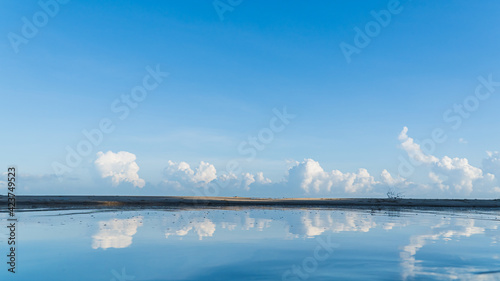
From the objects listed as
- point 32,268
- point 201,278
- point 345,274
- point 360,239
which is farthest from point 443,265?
point 32,268

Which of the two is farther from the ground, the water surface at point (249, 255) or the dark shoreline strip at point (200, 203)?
the water surface at point (249, 255)

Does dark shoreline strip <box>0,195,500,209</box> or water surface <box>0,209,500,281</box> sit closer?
water surface <box>0,209,500,281</box>

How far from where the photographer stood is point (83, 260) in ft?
49.8

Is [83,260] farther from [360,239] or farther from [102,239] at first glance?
[360,239]

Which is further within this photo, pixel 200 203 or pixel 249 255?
pixel 200 203

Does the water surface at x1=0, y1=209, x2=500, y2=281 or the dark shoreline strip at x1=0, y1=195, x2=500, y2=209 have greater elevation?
the water surface at x1=0, y1=209, x2=500, y2=281

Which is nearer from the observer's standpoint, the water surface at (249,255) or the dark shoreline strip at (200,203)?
the water surface at (249,255)

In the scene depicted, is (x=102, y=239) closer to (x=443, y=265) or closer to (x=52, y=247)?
(x=52, y=247)

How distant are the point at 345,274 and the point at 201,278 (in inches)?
193

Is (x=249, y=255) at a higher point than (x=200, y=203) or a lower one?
higher

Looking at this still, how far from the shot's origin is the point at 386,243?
2027 centimetres

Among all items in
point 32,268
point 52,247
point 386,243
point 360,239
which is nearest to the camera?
point 32,268

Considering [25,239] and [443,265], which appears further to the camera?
[25,239]

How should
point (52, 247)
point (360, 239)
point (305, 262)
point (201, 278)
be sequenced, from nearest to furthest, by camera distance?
point (201, 278), point (305, 262), point (52, 247), point (360, 239)
